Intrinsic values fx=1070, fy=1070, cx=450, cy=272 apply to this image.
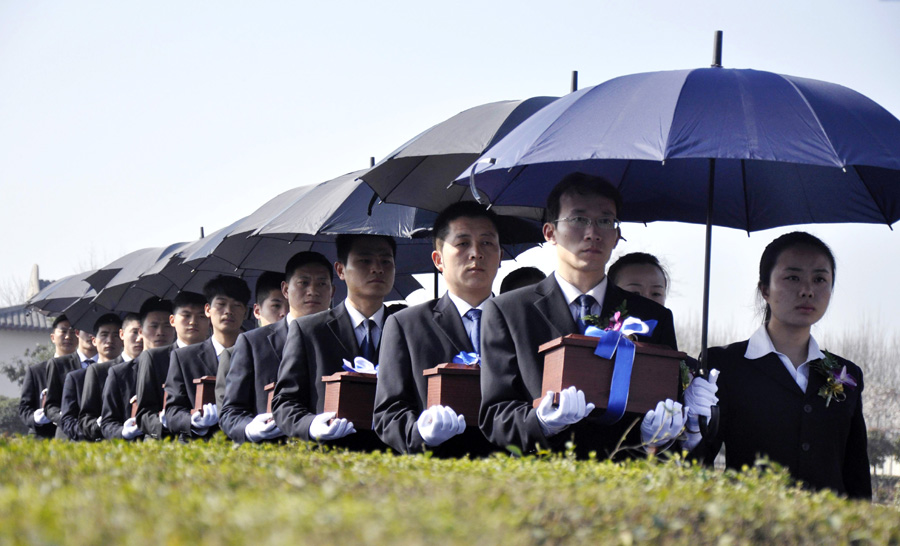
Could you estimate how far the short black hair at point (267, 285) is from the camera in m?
→ 8.42

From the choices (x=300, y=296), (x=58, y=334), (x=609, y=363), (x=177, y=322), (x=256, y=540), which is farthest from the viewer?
(x=58, y=334)

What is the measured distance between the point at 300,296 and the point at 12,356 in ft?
115

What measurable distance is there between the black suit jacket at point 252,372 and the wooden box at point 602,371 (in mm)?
2940

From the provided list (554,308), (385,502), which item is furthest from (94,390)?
(385,502)

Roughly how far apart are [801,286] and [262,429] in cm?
312

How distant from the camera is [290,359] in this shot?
6.08 meters

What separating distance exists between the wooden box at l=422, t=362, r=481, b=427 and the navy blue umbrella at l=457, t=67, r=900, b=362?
89 centimetres

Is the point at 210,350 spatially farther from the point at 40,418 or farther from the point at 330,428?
the point at 40,418

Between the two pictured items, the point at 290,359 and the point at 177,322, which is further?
the point at 177,322

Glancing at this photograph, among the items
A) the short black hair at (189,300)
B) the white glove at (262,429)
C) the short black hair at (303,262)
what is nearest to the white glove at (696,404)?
the white glove at (262,429)

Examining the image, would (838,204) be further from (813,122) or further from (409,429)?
(409,429)

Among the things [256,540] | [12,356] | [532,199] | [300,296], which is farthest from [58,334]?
[12,356]

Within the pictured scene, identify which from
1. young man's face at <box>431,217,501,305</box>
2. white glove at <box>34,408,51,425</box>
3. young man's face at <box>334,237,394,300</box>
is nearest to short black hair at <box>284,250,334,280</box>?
young man's face at <box>334,237,394,300</box>

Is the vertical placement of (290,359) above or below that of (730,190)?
below
